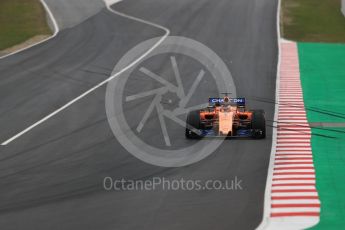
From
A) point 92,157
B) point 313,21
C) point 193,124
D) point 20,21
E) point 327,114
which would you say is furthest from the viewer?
point 313,21

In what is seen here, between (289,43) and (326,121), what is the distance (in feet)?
57.4

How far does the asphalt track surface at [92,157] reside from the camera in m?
15.1

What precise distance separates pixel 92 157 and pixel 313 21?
32.4 m

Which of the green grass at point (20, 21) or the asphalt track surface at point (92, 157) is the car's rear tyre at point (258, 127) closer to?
the asphalt track surface at point (92, 157)

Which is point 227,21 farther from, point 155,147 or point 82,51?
point 155,147

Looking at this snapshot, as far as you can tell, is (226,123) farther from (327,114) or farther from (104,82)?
(104,82)

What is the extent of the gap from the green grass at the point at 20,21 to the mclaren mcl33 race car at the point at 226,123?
21.4 m

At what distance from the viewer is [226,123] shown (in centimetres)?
2175

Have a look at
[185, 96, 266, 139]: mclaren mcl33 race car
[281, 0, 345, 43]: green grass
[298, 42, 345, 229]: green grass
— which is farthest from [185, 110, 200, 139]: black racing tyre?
[281, 0, 345, 43]: green grass

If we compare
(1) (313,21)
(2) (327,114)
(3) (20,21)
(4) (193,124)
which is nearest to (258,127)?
(4) (193,124)

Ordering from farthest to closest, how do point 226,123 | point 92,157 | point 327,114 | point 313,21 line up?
point 313,21 < point 327,114 < point 226,123 < point 92,157

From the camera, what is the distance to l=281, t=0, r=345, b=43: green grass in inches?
1708

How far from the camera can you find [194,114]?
22250 mm

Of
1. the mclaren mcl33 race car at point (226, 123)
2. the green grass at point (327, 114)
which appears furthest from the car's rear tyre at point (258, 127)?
the green grass at point (327, 114)
